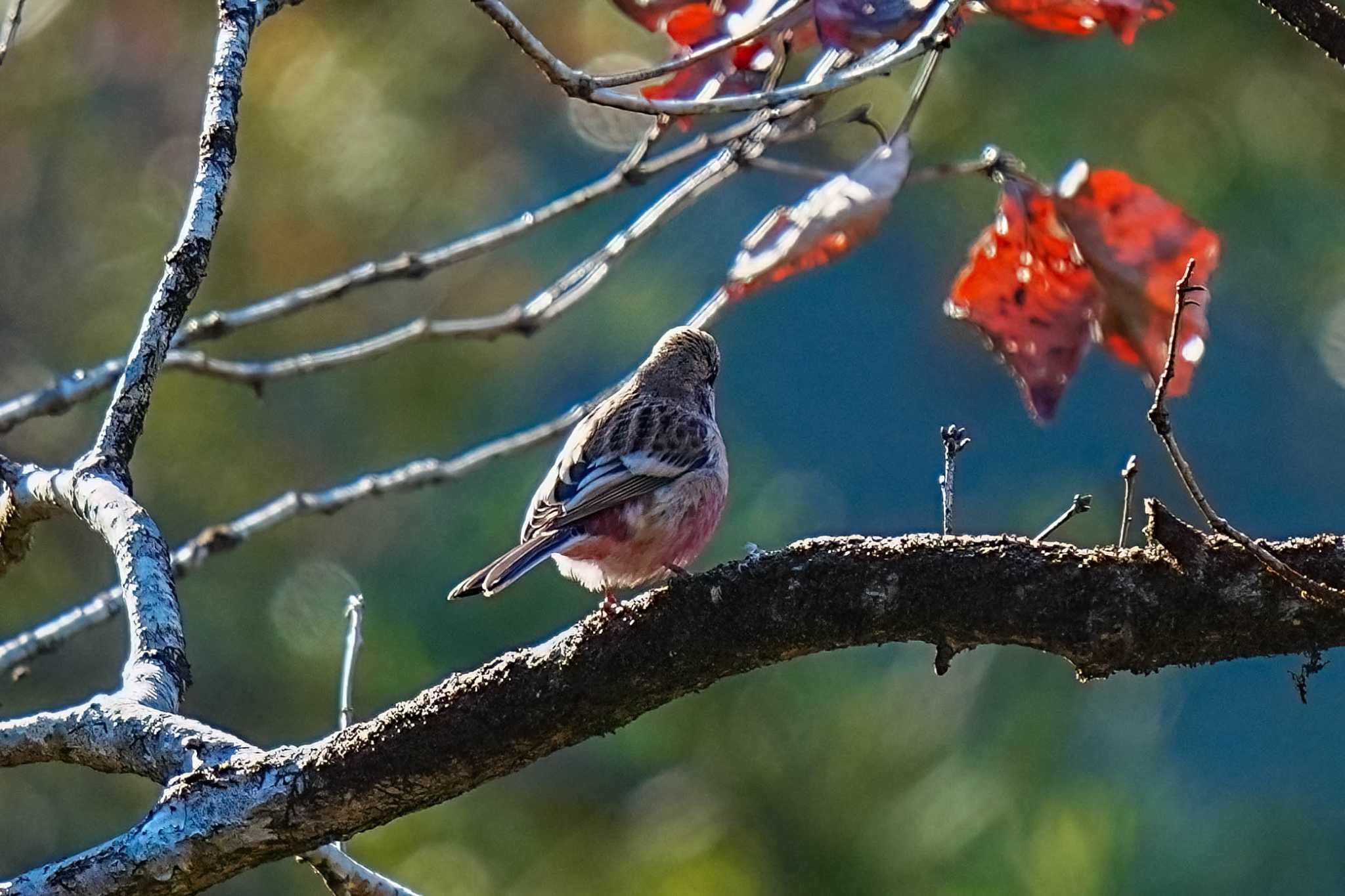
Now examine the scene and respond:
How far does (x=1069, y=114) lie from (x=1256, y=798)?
Answer: 2.86m

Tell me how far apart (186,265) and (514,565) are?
3.13 ft

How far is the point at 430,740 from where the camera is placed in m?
2.17

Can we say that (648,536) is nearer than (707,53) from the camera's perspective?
No

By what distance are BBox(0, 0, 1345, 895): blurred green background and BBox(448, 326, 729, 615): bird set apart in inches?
83.6

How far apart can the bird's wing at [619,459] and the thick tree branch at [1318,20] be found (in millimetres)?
1698

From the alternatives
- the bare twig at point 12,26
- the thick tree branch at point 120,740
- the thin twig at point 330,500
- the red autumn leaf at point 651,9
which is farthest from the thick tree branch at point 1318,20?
the bare twig at point 12,26

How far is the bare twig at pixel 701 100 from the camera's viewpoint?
2457 millimetres

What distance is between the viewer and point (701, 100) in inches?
102

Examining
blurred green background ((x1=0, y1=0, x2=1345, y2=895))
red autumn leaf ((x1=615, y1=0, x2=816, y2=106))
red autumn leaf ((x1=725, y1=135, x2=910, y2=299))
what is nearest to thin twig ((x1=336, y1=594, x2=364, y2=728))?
red autumn leaf ((x1=725, y1=135, x2=910, y2=299))

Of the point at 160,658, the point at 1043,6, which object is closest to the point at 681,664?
the point at 160,658

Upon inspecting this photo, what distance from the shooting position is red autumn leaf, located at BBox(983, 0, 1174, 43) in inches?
96.2

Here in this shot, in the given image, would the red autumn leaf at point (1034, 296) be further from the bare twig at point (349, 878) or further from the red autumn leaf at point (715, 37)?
the bare twig at point (349, 878)

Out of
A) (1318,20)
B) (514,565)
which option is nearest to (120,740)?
(514,565)

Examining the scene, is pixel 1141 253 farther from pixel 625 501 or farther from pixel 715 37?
pixel 625 501
